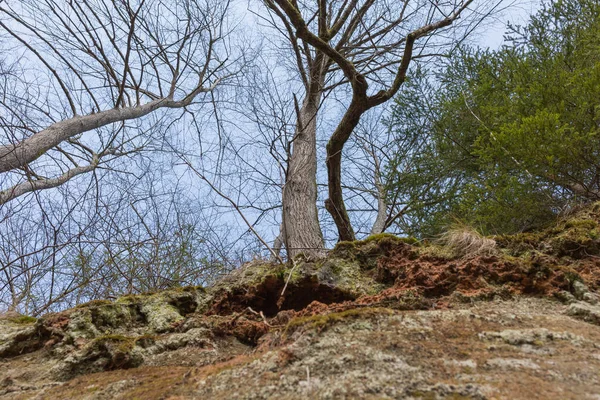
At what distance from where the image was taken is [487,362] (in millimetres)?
1116

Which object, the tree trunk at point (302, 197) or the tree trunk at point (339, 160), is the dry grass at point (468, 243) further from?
the tree trunk at point (339, 160)

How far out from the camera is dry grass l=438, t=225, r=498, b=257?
2109mm

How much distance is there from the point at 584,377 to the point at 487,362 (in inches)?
9.0

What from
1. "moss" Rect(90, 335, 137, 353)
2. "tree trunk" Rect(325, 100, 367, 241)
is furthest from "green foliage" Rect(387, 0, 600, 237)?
"moss" Rect(90, 335, 137, 353)

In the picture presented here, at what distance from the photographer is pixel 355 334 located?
1.32 metres

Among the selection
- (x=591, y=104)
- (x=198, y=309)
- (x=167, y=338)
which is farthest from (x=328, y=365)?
(x=591, y=104)

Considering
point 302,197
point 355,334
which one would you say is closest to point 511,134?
point 302,197

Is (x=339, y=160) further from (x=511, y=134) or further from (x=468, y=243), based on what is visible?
(x=468, y=243)

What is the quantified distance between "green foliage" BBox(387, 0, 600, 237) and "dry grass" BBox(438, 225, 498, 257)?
4.66 feet

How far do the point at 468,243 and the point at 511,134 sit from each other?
1.84 m

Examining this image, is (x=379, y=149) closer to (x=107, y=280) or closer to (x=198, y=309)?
(x=107, y=280)

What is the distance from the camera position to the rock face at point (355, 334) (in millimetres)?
1056

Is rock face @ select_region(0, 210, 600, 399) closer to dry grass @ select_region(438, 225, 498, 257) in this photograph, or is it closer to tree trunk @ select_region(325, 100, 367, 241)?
dry grass @ select_region(438, 225, 498, 257)

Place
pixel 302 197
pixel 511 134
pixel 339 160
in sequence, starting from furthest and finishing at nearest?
pixel 302 197, pixel 339 160, pixel 511 134
